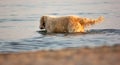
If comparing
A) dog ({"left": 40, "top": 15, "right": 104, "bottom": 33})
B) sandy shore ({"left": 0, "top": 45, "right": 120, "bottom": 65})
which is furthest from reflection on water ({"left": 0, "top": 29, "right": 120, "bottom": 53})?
sandy shore ({"left": 0, "top": 45, "right": 120, "bottom": 65})

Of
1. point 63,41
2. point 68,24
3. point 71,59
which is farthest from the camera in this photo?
point 68,24

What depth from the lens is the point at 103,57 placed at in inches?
69.2

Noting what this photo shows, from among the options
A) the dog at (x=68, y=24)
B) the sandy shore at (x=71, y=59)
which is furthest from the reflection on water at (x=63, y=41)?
the sandy shore at (x=71, y=59)

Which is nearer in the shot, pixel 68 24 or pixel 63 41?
pixel 63 41

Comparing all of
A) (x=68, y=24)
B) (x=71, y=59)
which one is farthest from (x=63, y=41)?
(x=71, y=59)

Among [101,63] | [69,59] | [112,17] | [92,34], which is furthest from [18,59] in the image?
[112,17]

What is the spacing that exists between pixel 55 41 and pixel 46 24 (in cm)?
Result: 175

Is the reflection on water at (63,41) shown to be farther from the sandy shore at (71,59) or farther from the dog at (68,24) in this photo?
the sandy shore at (71,59)

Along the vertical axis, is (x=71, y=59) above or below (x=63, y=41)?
above

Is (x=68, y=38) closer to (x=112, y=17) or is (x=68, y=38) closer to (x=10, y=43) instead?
(x=10, y=43)

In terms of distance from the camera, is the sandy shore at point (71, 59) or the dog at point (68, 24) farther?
the dog at point (68, 24)

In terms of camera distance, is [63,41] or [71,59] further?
[63,41]

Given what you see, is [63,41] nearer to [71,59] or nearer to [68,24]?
[68,24]

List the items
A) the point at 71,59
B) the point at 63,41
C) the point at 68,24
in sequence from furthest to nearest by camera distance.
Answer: the point at 68,24 → the point at 63,41 → the point at 71,59
